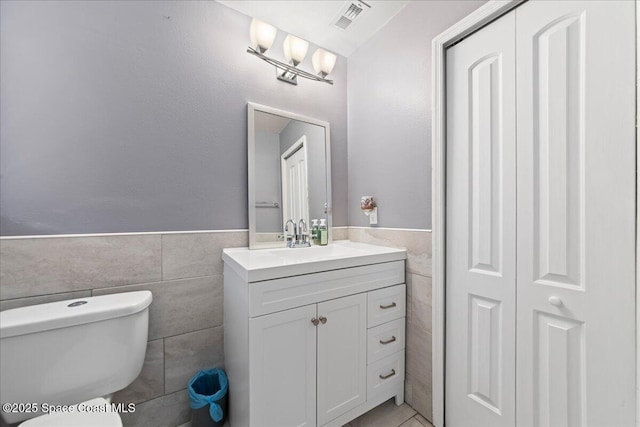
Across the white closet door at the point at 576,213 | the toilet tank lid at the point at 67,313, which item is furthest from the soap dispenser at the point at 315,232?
the white closet door at the point at 576,213

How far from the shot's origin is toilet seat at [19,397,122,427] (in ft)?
2.42

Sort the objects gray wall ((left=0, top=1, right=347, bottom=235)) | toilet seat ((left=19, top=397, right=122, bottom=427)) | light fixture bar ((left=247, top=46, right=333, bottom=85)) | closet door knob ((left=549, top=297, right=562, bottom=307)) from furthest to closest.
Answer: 1. light fixture bar ((left=247, top=46, right=333, bottom=85))
2. gray wall ((left=0, top=1, right=347, bottom=235))
3. closet door knob ((left=549, top=297, right=562, bottom=307))
4. toilet seat ((left=19, top=397, right=122, bottom=427))

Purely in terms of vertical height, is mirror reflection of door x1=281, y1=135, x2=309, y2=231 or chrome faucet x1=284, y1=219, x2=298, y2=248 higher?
mirror reflection of door x1=281, y1=135, x2=309, y2=231

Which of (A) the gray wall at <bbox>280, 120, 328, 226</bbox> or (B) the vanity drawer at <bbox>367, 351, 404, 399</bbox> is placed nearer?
(B) the vanity drawer at <bbox>367, 351, 404, 399</bbox>

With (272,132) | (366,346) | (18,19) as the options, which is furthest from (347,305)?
(18,19)

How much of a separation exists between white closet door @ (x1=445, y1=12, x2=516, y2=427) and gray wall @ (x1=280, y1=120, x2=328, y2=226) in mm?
819

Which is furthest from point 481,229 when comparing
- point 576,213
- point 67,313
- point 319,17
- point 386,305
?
point 67,313

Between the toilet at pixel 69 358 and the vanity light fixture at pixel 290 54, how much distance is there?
Answer: 4.72ft

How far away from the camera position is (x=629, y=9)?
→ 0.77 metres

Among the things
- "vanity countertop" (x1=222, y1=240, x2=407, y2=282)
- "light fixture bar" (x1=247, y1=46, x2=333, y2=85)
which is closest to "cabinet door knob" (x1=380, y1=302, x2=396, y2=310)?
"vanity countertop" (x1=222, y1=240, x2=407, y2=282)

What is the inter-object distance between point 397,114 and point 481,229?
807 mm

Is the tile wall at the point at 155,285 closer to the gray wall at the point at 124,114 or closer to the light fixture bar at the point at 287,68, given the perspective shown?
the gray wall at the point at 124,114

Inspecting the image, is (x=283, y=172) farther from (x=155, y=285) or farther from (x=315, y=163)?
(x=155, y=285)

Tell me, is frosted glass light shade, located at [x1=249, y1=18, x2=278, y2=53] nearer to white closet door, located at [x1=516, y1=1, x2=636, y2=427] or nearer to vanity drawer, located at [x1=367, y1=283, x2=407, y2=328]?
white closet door, located at [x1=516, y1=1, x2=636, y2=427]
